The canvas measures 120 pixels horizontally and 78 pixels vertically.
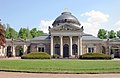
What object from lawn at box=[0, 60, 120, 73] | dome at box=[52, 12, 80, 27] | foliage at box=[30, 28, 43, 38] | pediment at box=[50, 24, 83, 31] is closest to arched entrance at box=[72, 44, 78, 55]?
pediment at box=[50, 24, 83, 31]

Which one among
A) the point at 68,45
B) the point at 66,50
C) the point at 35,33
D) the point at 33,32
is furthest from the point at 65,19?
the point at 33,32

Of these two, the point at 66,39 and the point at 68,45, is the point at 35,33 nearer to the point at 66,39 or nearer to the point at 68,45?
the point at 66,39

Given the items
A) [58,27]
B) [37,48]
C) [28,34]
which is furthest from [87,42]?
[28,34]

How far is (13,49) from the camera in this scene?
255 feet

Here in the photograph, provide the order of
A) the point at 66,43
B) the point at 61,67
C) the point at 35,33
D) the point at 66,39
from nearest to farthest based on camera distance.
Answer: the point at 61,67, the point at 66,43, the point at 66,39, the point at 35,33

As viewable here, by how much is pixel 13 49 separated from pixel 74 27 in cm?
2241

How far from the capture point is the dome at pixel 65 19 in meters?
77.5

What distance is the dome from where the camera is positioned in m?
77.5

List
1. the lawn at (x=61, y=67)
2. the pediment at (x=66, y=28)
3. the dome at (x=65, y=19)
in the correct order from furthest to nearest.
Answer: the dome at (x=65, y=19), the pediment at (x=66, y=28), the lawn at (x=61, y=67)

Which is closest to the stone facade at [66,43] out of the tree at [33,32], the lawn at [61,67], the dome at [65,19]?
the dome at [65,19]

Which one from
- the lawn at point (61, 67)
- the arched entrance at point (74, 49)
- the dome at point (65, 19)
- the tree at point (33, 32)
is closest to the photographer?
the lawn at point (61, 67)

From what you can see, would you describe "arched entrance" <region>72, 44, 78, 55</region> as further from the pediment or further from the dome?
the dome

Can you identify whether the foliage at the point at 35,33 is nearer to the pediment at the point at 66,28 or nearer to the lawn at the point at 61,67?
the pediment at the point at 66,28

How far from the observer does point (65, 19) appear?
254 ft
